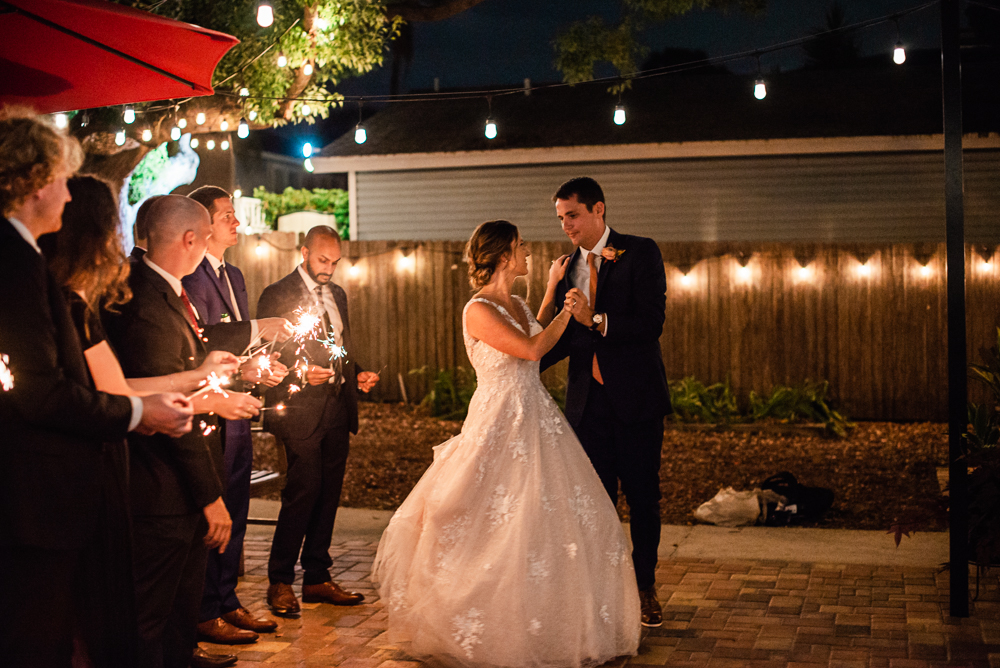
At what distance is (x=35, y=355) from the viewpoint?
2623mm

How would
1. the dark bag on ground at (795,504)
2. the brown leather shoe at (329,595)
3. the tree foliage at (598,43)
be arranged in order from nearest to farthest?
the brown leather shoe at (329,595) → the dark bag on ground at (795,504) → the tree foliage at (598,43)

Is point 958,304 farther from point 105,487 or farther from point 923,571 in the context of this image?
point 105,487

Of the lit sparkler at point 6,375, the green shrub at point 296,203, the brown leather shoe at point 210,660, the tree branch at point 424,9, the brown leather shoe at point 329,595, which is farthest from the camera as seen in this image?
the green shrub at point 296,203

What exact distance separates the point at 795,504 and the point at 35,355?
6.18m

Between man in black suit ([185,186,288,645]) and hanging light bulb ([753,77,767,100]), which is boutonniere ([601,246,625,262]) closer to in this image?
man in black suit ([185,186,288,645])

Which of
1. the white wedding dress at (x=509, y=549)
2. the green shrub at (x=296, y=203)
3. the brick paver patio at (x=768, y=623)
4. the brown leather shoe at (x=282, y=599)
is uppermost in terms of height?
the green shrub at (x=296, y=203)

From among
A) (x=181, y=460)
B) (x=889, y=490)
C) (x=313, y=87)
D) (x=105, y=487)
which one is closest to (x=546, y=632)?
(x=181, y=460)

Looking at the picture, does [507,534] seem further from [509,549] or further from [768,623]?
[768,623]

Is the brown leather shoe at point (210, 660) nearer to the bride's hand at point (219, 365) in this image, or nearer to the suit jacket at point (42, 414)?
the bride's hand at point (219, 365)

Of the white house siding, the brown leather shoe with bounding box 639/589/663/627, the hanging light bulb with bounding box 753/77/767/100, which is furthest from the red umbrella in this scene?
the white house siding

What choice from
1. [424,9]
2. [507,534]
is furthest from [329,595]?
[424,9]

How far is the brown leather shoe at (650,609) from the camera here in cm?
506

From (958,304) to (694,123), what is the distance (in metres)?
11.2

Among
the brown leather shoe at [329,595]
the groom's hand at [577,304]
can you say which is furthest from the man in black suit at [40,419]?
the brown leather shoe at [329,595]
